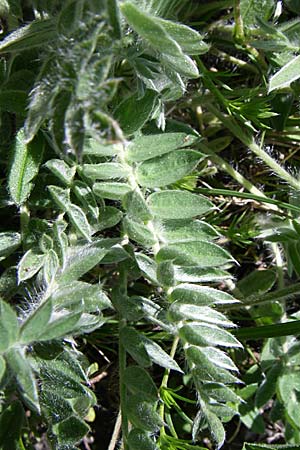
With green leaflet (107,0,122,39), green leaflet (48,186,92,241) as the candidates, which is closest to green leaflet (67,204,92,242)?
green leaflet (48,186,92,241)

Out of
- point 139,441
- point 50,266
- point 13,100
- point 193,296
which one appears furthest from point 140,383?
point 13,100

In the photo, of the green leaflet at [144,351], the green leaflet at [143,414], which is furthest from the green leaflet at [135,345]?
the green leaflet at [143,414]

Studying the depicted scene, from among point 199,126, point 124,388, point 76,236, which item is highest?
point 76,236

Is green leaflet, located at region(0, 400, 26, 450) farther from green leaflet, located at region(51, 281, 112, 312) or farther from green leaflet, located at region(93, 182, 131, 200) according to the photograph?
green leaflet, located at region(93, 182, 131, 200)

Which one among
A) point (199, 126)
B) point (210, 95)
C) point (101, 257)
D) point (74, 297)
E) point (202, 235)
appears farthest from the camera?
point (199, 126)

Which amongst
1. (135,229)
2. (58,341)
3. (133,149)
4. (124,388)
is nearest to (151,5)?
(133,149)

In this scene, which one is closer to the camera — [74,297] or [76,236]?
[74,297]

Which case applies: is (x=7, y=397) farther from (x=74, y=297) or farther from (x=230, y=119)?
(x=230, y=119)

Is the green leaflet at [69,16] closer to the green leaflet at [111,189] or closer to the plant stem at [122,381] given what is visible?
the green leaflet at [111,189]
